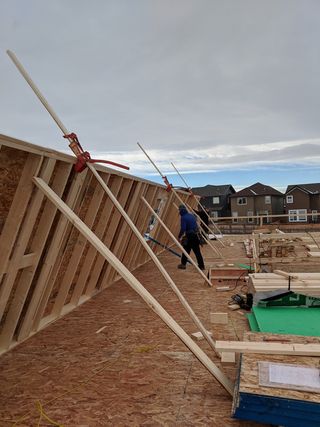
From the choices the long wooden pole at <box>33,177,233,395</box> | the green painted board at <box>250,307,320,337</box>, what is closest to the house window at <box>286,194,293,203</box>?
the green painted board at <box>250,307,320,337</box>

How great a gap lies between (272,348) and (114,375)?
1571 millimetres

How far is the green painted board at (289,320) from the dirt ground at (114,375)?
0.94 ft

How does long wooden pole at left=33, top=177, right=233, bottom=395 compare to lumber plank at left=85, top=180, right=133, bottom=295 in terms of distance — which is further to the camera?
lumber plank at left=85, top=180, right=133, bottom=295

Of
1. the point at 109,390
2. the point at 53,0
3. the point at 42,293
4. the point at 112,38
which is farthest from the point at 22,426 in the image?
the point at 112,38

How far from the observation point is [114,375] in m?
3.46

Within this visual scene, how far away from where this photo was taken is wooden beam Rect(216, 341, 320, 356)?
111 inches

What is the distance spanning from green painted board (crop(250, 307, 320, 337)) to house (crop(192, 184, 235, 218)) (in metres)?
37.9

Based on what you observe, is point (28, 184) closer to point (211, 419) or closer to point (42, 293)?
point (42, 293)

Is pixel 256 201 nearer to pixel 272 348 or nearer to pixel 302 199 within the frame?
pixel 302 199

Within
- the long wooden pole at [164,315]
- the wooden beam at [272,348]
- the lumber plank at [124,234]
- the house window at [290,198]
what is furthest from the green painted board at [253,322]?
the house window at [290,198]

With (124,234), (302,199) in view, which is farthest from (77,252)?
(302,199)

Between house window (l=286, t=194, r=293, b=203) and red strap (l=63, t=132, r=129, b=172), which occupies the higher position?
house window (l=286, t=194, r=293, b=203)

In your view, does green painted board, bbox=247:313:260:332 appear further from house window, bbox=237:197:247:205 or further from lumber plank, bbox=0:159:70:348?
house window, bbox=237:197:247:205

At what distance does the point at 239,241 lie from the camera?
15.3m
